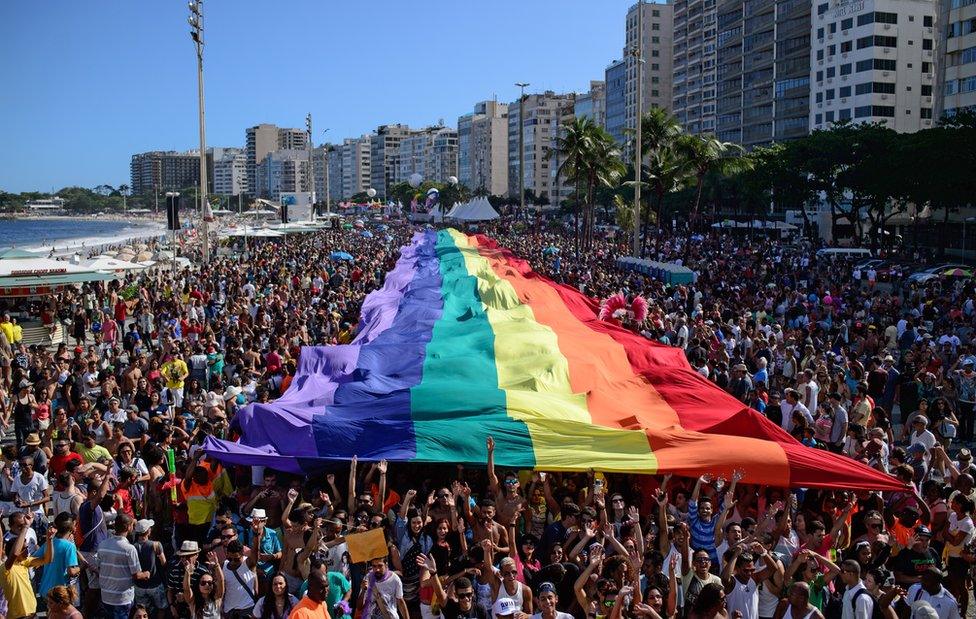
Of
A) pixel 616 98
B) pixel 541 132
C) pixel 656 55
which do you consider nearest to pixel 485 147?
pixel 541 132

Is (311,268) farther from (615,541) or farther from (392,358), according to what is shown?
(615,541)

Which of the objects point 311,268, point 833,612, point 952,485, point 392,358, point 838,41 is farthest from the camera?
point 838,41

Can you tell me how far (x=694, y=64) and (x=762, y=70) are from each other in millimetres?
19424

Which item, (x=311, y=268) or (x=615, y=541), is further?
(x=311, y=268)

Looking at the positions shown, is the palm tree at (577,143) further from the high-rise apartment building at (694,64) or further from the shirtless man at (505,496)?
the high-rise apartment building at (694,64)

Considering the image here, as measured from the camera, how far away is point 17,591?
23.9 feet

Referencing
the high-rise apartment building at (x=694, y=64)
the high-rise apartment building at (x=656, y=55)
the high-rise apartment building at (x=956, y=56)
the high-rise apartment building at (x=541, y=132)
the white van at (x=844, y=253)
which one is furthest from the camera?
the high-rise apartment building at (x=541, y=132)

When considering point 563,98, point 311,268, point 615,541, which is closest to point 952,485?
point 615,541

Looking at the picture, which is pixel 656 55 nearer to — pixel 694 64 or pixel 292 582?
pixel 694 64

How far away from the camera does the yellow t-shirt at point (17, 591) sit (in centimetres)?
727

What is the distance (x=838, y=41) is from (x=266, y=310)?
67499 millimetres

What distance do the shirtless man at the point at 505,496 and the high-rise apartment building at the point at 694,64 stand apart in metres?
101

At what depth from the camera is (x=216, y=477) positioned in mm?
9703

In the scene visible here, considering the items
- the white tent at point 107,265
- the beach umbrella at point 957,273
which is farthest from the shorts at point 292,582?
the beach umbrella at point 957,273
